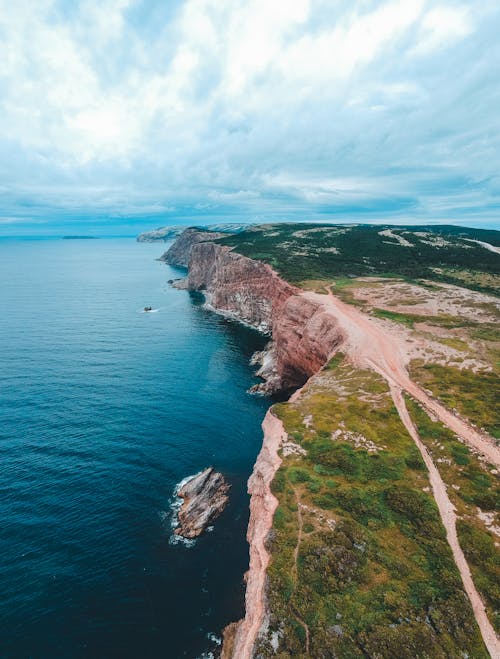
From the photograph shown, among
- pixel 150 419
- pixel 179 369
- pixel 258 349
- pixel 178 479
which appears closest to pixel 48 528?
pixel 178 479

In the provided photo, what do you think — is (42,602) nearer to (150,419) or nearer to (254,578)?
(254,578)

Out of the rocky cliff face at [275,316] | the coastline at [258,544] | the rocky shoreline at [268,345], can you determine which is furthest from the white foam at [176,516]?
the rocky cliff face at [275,316]

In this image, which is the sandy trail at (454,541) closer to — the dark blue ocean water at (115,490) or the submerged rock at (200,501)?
the dark blue ocean water at (115,490)

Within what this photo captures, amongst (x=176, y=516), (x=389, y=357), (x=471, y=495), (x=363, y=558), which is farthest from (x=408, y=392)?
(x=176, y=516)

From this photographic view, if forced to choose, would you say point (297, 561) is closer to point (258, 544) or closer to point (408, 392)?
point (258, 544)

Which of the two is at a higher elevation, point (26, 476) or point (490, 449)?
point (490, 449)

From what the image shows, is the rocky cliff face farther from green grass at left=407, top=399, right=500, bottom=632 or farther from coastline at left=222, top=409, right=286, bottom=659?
coastline at left=222, top=409, right=286, bottom=659
